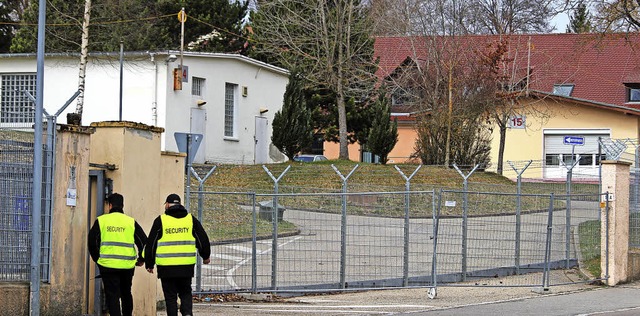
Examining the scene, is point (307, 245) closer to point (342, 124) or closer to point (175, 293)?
point (175, 293)

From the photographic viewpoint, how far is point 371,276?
16.4 meters

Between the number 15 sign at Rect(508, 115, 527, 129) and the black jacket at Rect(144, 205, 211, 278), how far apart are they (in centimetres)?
3849

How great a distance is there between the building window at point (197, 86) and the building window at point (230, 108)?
196cm

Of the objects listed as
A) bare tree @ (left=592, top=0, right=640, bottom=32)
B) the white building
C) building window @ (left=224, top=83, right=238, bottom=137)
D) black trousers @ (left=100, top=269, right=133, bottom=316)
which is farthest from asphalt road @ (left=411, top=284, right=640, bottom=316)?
building window @ (left=224, top=83, right=238, bottom=137)

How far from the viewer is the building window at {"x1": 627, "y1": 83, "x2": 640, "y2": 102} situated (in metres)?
55.1

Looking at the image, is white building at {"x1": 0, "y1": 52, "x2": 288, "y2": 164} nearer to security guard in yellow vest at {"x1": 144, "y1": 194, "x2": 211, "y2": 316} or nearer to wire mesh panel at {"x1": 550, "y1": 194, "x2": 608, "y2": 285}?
wire mesh panel at {"x1": 550, "y1": 194, "x2": 608, "y2": 285}

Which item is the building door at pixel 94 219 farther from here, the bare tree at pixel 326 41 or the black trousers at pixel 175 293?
the bare tree at pixel 326 41

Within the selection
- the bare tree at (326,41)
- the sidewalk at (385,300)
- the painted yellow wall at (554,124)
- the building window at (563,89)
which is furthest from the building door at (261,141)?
the sidewalk at (385,300)

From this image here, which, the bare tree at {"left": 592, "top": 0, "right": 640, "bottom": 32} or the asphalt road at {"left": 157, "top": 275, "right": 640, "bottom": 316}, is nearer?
the asphalt road at {"left": 157, "top": 275, "right": 640, "bottom": 316}

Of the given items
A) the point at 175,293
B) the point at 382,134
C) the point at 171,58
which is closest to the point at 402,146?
the point at 382,134

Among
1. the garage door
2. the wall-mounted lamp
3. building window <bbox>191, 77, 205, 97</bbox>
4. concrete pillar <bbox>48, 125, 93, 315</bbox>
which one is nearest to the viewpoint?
concrete pillar <bbox>48, 125, 93, 315</bbox>

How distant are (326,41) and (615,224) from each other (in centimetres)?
2392

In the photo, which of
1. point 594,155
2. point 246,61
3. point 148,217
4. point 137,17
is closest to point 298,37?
point 246,61

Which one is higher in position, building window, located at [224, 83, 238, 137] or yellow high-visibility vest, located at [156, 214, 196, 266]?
building window, located at [224, 83, 238, 137]
